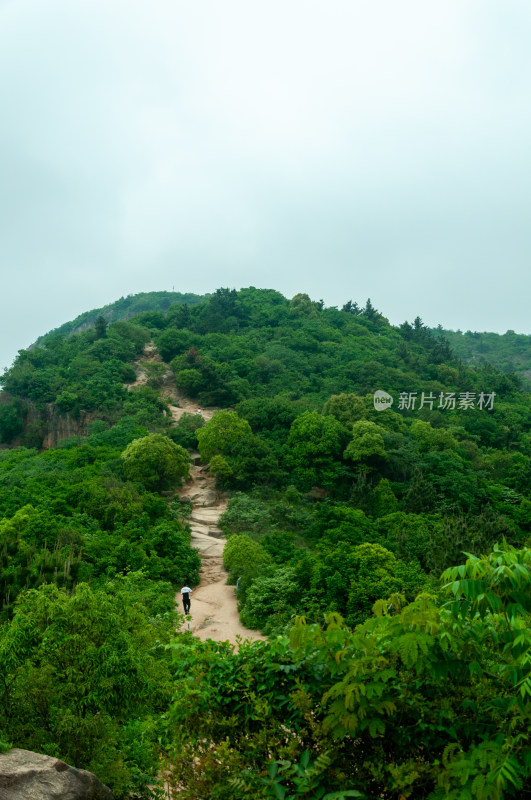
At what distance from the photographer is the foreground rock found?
3898 mm

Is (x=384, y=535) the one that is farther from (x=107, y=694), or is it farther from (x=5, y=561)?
(x=107, y=694)

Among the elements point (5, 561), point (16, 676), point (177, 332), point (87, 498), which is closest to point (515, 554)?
point (16, 676)

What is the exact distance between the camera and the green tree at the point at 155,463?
18.7 metres

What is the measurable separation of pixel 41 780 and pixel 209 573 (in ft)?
36.2

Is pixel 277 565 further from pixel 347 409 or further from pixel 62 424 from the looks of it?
pixel 62 424

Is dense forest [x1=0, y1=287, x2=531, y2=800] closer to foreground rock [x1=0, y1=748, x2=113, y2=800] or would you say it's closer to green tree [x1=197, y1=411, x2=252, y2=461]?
green tree [x1=197, y1=411, x2=252, y2=461]

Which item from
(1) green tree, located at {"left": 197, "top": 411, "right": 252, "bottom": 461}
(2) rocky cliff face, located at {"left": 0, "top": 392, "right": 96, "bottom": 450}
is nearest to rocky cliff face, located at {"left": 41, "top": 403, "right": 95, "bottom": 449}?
(2) rocky cliff face, located at {"left": 0, "top": 392, "right": 96, "bottom": 450}

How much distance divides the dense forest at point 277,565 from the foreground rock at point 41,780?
1.65 ft

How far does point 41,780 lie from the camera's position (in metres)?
4.08

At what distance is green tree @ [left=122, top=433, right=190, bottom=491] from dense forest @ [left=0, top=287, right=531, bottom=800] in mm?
89

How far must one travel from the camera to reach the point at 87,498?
16.4 metres

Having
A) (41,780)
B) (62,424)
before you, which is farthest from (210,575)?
(62,424)

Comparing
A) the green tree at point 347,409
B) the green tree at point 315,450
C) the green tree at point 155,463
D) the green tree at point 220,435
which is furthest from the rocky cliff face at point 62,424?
the green tree at point 347,409

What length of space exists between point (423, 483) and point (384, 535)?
11.8 ft
